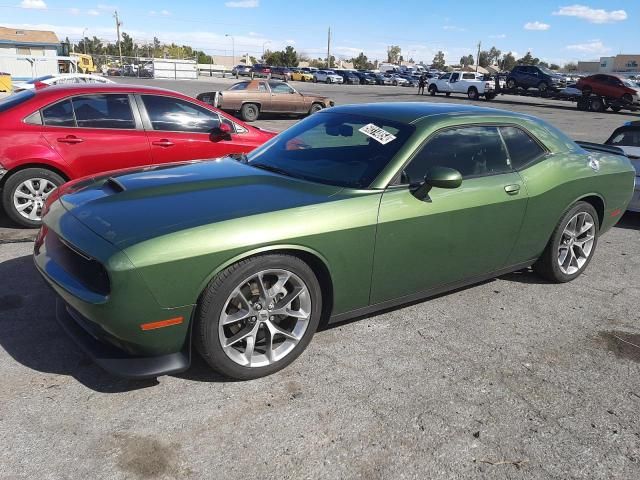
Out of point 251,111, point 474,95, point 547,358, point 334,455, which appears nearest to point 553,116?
point 474,95

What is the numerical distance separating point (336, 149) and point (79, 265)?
192 centimetres

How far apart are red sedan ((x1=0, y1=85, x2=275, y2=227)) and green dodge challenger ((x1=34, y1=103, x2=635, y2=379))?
2138mm

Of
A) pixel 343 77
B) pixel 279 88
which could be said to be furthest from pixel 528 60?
pixel 279 88

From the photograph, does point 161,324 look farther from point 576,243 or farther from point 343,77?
point 343,77

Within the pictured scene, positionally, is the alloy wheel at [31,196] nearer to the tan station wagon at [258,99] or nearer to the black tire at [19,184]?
the black tire at [19,184]

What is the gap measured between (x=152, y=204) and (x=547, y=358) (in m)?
2.70

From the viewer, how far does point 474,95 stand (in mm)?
34688

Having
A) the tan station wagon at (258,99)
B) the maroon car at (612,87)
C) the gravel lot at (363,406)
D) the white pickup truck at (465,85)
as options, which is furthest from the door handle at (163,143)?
the white pickup truck at (465,85)

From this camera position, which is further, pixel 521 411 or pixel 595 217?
pixel 595 217

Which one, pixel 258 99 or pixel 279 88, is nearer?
pixel 258 99

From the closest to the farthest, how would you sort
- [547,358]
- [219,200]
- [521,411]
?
1. [521,411]
2. [219,200]
3. [547,358]

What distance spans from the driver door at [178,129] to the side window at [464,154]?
10.8ft

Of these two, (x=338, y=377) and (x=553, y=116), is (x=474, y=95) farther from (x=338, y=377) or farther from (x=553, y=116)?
(x=338, y=377)

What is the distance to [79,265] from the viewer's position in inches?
115
